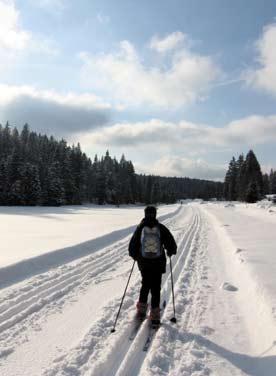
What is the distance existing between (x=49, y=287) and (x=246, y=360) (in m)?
4.56

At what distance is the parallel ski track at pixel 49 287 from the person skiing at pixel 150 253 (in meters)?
1.98

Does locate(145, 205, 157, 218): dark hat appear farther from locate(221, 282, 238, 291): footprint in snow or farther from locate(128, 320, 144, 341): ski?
locate(221, 282, 238, 291): footprint in snow

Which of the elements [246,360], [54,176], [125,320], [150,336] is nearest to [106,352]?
[150,336]

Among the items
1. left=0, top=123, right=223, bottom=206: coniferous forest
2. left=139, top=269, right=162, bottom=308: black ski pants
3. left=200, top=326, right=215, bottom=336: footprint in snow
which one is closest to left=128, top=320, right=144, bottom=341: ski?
left=139, top=269, right=162, bottom=308: black ski pants

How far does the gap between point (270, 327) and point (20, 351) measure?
3.91 metres

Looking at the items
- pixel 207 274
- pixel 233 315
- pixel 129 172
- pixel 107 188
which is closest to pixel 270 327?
pixel 233 315

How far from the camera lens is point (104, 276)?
339 inches

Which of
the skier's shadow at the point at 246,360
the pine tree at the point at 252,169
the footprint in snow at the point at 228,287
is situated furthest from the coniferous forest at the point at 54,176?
the skier's shadow at the point at 246,360

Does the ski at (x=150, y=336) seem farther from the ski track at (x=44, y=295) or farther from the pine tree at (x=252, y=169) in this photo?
the pine tree at (x=252, y=169)

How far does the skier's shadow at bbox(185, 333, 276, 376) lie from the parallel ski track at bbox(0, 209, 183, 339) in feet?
9.54

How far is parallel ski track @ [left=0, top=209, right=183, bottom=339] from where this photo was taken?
18.6ft

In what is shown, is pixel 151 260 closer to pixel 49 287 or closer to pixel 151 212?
pixel 151 212

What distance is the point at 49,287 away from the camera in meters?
7.34

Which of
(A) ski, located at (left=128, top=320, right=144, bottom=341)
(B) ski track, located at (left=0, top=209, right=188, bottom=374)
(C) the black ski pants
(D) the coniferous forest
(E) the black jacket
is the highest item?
(D) the coniferous forest
